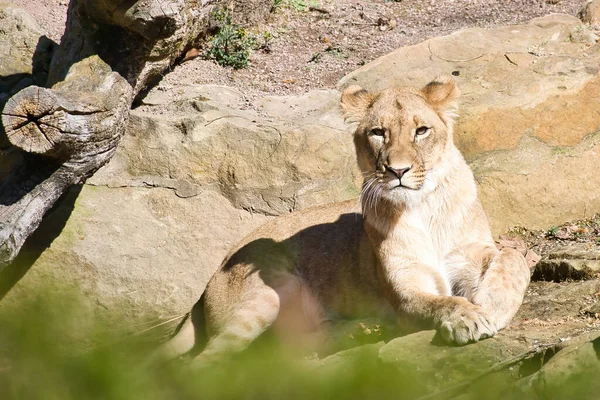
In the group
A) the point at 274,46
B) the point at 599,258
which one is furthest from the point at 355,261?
the point at 274,46

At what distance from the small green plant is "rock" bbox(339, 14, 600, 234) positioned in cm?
141

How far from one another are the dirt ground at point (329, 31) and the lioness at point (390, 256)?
2.53 meters

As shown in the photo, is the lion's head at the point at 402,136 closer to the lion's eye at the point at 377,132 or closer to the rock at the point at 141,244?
the lion's eye at the point at 377,132

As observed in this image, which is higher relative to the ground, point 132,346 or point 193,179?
point 132,346

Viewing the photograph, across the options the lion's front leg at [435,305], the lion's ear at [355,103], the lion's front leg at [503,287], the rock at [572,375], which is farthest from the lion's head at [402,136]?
the rock at [572,375]

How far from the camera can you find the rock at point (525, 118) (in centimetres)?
802

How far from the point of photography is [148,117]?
8352mm

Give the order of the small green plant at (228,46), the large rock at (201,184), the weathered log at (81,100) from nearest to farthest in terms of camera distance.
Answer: the weathered log at (81,100) < the large rock at (201,184) < the small green plant at (228,46)

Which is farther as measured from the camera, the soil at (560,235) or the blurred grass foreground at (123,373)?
the soil at (560,235)

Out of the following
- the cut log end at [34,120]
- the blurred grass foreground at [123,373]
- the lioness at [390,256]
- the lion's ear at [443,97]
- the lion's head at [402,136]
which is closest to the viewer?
the blurred grass foreground at [123,373]

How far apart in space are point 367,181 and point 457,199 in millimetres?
686

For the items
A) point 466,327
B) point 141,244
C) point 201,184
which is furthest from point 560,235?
point 141,244

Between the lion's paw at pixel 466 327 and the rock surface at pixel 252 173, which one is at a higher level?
the lion's paw at pixel 466 327

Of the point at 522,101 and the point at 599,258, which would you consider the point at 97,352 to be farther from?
the point at 522,101
